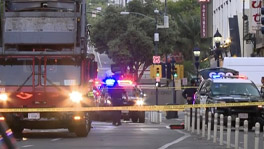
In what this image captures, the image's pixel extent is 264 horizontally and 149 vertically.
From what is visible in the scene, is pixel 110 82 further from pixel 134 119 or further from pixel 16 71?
pixel 16 71

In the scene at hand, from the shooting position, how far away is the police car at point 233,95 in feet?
66.8

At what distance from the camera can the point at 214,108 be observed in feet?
66.7

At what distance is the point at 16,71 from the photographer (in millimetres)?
16969

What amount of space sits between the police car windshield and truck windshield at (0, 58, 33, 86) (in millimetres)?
7128

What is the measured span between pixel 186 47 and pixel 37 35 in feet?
182

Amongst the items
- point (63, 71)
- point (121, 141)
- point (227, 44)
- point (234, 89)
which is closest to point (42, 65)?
point (63, 71)

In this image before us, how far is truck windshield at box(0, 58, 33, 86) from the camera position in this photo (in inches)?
666

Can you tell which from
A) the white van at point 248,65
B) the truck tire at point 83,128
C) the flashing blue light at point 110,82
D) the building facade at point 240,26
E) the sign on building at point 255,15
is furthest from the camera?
the building facade at point 240,26

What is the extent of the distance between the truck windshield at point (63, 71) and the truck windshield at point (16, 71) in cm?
37

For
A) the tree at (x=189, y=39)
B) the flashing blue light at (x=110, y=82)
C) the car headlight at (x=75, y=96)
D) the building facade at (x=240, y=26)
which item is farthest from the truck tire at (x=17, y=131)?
the tree at (x=189, y=39)

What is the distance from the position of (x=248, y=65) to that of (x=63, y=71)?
14100mm

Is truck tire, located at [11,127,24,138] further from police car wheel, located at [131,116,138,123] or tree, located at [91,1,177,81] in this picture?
tree, located at [91,1,177,81]

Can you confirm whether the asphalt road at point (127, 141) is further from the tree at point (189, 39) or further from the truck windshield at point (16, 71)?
the tree at point (189, 39)

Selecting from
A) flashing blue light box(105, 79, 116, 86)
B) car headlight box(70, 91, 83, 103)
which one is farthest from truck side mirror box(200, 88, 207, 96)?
car headlight box(70, 91, 83, 103)
